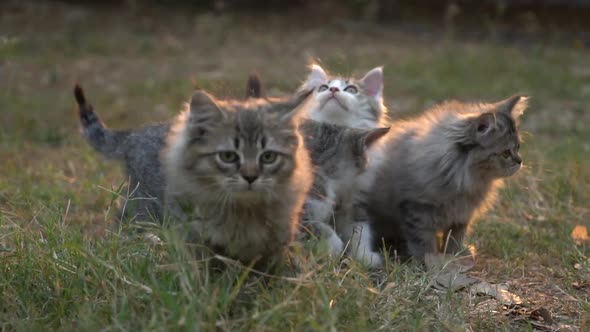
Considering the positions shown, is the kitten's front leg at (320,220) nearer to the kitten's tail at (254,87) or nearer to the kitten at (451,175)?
the kitten at (451,175)

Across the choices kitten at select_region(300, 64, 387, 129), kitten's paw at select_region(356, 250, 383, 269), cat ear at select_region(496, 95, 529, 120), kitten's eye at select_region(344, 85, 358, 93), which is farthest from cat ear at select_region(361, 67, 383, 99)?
kitten's paw at select_region(356, 250, 383, 269)

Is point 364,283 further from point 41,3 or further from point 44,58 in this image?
point 41,3

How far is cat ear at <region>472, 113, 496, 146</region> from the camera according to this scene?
3.73 meters

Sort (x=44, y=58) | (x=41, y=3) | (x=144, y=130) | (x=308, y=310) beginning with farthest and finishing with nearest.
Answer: (x=41, y=3)
(x=44, y=58)
(x=144, y=130)
(x=308, y=310)

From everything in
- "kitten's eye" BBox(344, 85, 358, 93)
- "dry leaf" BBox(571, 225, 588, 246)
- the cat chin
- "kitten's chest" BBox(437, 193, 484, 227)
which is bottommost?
"dry leaf" BBox(571, 225, 588, 246)

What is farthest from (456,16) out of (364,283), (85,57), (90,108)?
(364,283)

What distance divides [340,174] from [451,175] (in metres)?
0.58

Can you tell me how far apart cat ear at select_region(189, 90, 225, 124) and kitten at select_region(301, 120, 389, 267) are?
938mm

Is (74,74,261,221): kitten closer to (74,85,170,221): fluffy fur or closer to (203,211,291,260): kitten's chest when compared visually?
(74,85,170,221): fluffy fur

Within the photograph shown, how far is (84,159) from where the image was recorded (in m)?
5.68

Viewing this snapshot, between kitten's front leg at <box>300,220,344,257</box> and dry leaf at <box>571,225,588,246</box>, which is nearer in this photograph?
kitten's front leg at <box>300,220,344,257</box>

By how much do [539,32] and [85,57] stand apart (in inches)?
258

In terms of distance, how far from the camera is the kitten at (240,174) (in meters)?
2.72

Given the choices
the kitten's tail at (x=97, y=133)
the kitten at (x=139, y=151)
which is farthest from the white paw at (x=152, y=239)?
the kitten's tail at (x=97, y=133)
